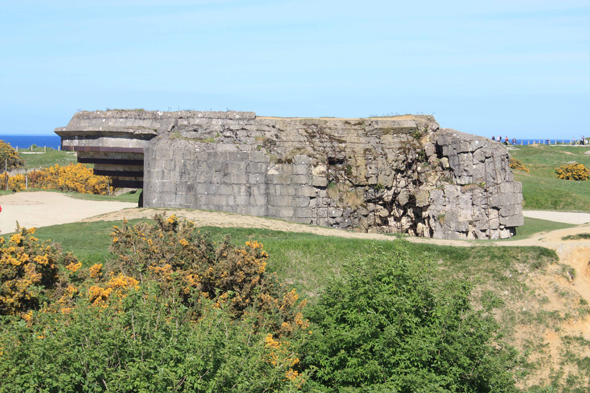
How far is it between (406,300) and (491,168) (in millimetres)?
11337

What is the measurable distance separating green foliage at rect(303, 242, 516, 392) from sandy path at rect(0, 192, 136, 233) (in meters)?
11.6

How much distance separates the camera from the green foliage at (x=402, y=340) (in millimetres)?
7992

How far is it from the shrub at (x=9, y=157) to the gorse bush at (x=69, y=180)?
5.84 metres

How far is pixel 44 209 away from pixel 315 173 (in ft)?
35.5

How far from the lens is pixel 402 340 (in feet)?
27.2

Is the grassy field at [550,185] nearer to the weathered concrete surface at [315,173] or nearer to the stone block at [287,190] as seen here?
the weathered concrete surface at [315,173]

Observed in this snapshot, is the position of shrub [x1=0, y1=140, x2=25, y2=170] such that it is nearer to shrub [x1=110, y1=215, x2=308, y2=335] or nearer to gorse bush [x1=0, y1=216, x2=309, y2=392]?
shrub [x1=110, y1=215, x2=308, y2=335]

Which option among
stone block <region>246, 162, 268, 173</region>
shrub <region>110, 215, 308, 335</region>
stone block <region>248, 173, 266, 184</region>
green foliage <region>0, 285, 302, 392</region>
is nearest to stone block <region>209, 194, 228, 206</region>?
stone block <region>248, 173, 266, 184</region>

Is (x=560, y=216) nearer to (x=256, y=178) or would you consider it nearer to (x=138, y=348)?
(x=256, y=178)

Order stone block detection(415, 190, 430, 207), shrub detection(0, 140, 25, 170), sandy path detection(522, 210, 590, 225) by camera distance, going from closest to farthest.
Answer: stone block detection(415, 190, 430, 207) < sandy path detection(522, 210, 590, 225) < shrub detection(0, 140, 25, 170)

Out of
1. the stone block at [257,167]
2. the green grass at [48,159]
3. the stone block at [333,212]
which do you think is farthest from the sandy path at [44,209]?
the green grass at [48,159]

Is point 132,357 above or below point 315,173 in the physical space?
below

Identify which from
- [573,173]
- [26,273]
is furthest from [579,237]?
[573,173]

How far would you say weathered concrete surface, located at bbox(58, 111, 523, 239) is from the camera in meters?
18.2
